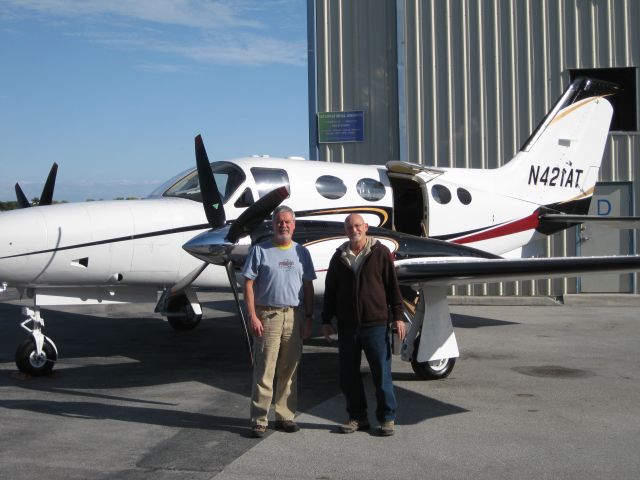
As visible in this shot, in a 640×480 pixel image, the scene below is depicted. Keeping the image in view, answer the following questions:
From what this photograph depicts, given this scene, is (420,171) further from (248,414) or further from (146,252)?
(248,414)

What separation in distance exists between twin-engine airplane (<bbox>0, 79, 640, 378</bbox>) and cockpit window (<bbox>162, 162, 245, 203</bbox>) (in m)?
0.02

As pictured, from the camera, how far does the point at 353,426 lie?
652 centimetres

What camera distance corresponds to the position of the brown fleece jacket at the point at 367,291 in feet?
20.9

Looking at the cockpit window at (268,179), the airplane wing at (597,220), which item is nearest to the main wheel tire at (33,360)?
the cockpit window at (268,179)

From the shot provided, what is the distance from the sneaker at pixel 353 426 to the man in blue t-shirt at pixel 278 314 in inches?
16.6

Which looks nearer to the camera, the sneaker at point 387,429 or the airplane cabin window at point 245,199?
the sneaker at point 387,429

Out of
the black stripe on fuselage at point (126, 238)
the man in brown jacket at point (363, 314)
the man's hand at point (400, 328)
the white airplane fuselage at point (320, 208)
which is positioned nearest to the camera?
the man's hand at point (400, 328)

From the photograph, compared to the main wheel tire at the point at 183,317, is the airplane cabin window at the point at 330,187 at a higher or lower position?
higher

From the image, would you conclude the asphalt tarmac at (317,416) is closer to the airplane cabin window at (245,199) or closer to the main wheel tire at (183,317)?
the main wheel tire at (183,317)

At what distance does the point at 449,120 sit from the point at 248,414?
42.3 ft

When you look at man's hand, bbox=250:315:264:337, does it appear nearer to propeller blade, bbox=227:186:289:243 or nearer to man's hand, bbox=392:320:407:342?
man's hand, bbox=392:320:407:342

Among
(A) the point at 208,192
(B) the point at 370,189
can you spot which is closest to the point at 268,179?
(A) the point at 208,192

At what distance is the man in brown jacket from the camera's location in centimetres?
638

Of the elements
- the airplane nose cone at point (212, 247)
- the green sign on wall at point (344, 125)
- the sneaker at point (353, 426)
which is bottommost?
the sneaker at point (353, 426)
